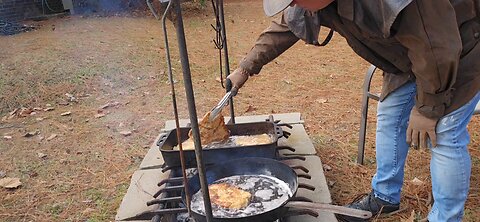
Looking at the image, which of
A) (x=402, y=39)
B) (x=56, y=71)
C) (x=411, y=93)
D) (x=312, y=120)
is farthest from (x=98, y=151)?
(x=402, y=39)

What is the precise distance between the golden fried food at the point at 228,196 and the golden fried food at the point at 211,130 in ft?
1.42

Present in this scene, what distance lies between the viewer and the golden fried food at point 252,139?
9.62 ft

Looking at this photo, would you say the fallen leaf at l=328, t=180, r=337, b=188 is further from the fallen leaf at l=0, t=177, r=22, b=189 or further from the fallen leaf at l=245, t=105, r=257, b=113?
the fallen leaf at l=0, t=177, r=22, b=189

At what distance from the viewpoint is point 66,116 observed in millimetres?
4746

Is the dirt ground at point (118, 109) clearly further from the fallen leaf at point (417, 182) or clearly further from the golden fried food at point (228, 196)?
the golden fried food at point (228, 196)

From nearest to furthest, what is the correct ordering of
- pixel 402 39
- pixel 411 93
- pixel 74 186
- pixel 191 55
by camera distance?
pixel 402 39 < pixel 411 93 < pixel 74 186 < pixel 191 55

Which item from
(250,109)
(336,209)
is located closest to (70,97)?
(250,109)

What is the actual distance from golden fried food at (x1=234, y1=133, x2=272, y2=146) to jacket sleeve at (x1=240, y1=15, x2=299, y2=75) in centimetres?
51

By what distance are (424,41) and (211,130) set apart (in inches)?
59.4

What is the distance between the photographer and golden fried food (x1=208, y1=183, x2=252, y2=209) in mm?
2318

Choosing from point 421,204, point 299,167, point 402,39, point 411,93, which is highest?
point 402,39

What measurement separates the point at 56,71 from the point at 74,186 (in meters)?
2.91

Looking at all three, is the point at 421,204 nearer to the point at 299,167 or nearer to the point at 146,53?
the point at 299,167

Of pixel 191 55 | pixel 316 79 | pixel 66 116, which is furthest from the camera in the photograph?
pixel 191 55
